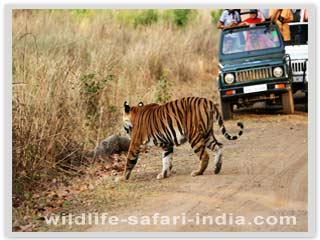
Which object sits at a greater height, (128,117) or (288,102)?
(128,117)

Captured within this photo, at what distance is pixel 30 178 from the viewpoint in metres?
10.5

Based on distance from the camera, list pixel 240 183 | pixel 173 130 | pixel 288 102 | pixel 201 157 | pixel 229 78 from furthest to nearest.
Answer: pixel 229 78, pixel 288 102, pixel 173 130, pixel 201 157, pixel 240 183

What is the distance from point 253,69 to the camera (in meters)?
14.5

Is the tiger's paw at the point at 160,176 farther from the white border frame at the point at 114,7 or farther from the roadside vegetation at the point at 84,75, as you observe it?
Result: the white border frame at the point at 114,7

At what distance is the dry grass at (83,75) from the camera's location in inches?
428

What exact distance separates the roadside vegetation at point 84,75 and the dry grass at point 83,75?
0.01m

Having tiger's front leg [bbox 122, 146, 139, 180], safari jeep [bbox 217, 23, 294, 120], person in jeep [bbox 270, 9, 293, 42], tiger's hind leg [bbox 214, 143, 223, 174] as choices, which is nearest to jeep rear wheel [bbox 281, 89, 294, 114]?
safari jeep [bbox 217, 23, 294, 120]

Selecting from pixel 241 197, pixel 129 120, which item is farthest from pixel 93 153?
pixel 241 197

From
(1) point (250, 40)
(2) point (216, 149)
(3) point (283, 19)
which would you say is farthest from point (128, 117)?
(1) point (250, 40)

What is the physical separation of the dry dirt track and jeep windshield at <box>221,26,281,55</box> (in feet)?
10.7

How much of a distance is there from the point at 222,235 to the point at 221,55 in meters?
7.01

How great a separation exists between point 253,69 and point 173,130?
4.04m

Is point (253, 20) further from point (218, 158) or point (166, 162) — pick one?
point (166, 162)

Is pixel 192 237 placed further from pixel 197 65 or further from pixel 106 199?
pixel 197 65
